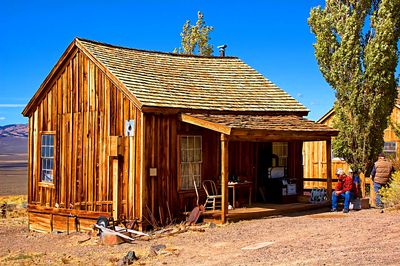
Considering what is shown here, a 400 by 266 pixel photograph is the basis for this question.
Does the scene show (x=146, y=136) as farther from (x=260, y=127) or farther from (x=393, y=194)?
(x=393, y=194)

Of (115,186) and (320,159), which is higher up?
(320,159)

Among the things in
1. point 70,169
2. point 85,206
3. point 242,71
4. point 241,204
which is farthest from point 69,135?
point 242,71

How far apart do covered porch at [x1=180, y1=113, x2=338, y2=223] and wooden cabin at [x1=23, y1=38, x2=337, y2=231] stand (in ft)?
0.12

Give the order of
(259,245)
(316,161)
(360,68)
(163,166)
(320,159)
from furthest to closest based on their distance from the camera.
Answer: (316,161) < (320,159) < (360,68) < (163,166) < (259,245)

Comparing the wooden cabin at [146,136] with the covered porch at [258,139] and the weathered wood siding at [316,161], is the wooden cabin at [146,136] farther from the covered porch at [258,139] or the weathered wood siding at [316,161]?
the weathered wood siding at [316,161]

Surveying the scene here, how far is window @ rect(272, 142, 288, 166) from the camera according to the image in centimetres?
1825

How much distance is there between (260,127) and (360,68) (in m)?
7.43

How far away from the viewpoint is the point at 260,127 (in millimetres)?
15102

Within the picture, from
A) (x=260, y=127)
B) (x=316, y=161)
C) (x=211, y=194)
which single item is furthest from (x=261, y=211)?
(x=316, y=161)

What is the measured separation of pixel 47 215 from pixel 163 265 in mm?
8670

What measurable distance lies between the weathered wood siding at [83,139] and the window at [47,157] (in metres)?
0.20

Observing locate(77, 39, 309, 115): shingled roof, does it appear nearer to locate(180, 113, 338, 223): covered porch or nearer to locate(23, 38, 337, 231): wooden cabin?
locate(23, 38, 337, 231): wooden cabin

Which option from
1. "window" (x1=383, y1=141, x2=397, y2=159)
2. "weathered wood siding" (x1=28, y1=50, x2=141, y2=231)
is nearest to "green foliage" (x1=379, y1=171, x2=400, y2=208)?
"weathered wood siding" (x1=28, y1=50, x2=141, y2=231)

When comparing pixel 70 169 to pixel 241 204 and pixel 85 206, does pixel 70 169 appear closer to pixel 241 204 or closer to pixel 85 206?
pixel 85 206
